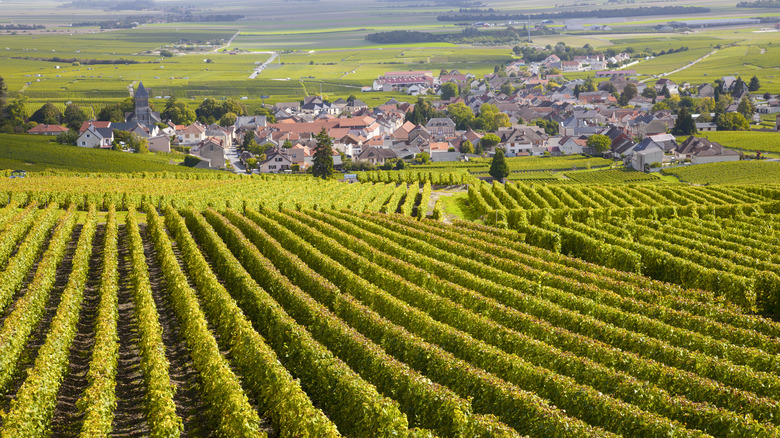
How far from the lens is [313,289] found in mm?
31938

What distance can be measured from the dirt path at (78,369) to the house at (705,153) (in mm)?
107441

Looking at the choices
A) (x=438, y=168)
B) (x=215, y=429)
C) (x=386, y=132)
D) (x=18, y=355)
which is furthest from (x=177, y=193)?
(x=386, y=132)

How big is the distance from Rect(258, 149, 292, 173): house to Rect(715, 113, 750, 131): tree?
96541mm

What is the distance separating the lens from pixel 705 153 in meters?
119

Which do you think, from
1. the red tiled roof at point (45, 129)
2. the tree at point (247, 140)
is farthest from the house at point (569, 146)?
the red tiled roof at point (45, 129)

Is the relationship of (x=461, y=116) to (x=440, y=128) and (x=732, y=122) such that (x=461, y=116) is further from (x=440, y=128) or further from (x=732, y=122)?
(x=732, y=122)

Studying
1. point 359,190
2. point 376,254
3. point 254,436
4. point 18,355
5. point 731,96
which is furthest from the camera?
point 731,96

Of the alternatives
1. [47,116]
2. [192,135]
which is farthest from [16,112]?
[192,135]

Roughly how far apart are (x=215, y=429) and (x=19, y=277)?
59.1 feet

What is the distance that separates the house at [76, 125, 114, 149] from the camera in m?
121

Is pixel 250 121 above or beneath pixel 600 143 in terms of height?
above

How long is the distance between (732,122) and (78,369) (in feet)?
520

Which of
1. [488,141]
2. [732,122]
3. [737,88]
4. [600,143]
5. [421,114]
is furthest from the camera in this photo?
[737,88]

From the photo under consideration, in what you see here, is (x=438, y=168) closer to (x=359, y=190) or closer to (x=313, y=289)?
(x=359, y=190)
